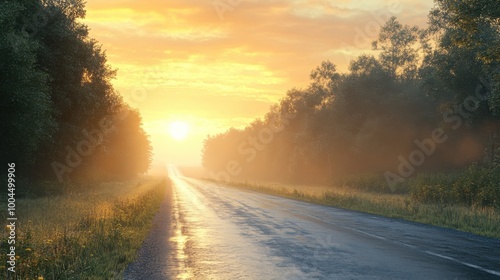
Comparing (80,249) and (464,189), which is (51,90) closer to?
(80,249)

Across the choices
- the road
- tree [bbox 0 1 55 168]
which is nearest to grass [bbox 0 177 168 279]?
the road

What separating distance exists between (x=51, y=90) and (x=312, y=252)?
22981mm

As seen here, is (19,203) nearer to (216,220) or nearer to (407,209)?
(216,220)

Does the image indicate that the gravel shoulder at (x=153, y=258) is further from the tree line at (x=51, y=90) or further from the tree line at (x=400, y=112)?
the tree line at (x=400, y=112)

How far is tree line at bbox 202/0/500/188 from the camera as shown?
36188 mm

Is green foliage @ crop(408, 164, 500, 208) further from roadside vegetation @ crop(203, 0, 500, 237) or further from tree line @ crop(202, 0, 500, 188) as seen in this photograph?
tree line @ crop(202, 0, 500, 188)

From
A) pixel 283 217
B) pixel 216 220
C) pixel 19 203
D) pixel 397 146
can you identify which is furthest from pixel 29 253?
pixel 397 146

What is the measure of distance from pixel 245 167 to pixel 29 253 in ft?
395

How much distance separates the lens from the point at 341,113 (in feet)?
199

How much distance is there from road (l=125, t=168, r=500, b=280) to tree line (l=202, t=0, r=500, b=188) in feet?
48.5

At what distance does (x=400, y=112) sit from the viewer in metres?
54.0

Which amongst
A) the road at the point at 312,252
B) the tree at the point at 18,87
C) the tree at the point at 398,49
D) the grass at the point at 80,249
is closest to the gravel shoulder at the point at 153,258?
the road at the point at 312,252

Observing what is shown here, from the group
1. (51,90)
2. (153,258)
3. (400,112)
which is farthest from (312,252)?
(400,112)

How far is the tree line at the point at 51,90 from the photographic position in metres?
17.6
